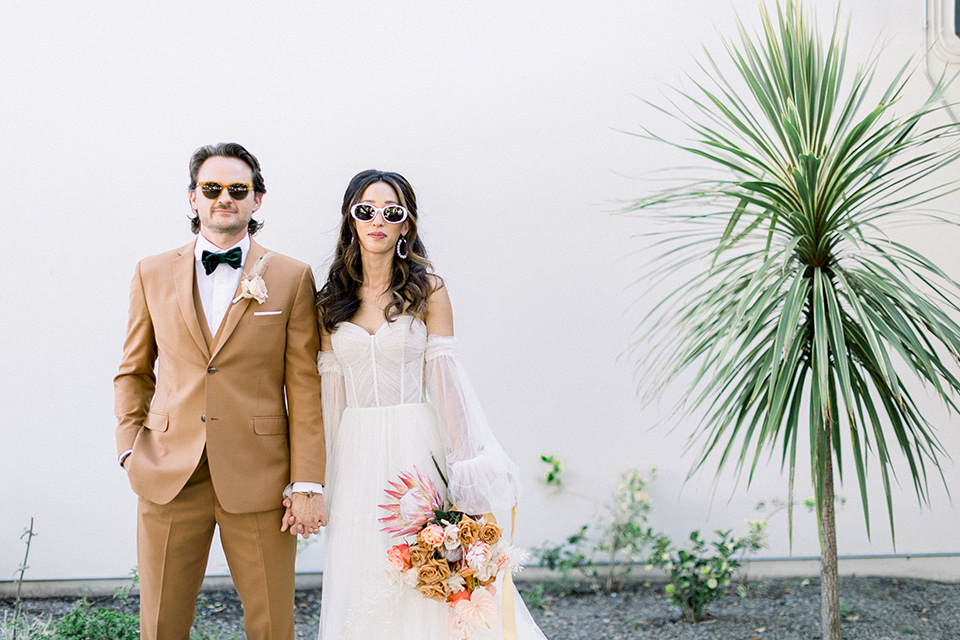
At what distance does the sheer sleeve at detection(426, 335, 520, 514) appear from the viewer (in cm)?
225

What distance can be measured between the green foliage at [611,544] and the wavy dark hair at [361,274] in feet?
6.31

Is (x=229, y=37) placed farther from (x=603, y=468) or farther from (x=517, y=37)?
(x=603, y=468)

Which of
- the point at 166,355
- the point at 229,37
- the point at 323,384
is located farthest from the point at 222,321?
the point at 229,37

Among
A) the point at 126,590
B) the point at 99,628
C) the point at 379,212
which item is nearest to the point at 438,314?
the point at 379,212

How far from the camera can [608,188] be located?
12.6 feet

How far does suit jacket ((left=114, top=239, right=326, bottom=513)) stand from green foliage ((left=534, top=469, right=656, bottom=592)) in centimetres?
196

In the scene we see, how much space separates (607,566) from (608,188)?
199 centimetres

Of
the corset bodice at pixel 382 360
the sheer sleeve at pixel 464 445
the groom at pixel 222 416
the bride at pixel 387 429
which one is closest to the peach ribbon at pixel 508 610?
the bride at pixel 387 429

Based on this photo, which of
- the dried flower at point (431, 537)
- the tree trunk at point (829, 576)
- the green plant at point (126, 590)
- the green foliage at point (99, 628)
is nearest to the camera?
the dried flower at point (431, 537)

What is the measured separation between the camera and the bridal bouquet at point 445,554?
2125mm

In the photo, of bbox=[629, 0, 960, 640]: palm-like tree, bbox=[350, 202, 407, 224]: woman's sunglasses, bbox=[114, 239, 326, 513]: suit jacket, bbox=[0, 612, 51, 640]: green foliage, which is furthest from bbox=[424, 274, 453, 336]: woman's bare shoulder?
bbox=[0, 612, 51, 640]: green foliage

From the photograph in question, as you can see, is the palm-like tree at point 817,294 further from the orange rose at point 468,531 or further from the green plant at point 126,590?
the green plant at point 126,590

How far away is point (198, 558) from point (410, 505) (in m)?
0.70

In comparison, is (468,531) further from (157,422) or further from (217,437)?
(157,422)
